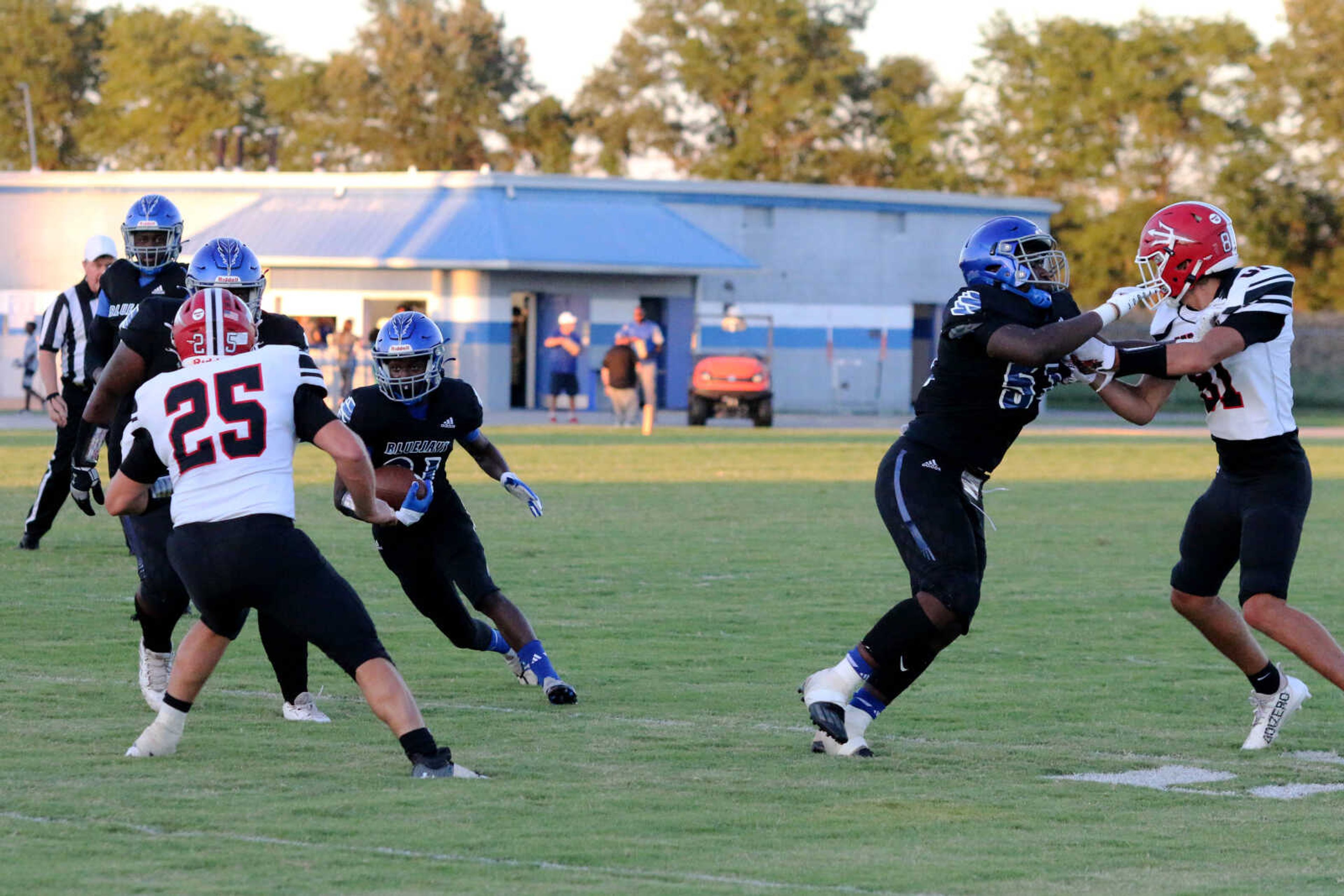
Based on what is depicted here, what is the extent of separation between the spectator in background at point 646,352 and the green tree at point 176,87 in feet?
162

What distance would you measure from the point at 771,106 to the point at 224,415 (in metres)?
66.8

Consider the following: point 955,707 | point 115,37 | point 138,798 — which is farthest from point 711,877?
point 115,37

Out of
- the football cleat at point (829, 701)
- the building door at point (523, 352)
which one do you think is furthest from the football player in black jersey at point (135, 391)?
the building door at point (523, 352)

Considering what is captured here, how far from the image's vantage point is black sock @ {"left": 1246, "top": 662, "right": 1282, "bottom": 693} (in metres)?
7.48

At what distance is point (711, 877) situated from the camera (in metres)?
5.30

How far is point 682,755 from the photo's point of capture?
7035 mm

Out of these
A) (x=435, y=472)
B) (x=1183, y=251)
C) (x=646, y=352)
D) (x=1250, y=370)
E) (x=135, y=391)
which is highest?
(x=1183, y=251)

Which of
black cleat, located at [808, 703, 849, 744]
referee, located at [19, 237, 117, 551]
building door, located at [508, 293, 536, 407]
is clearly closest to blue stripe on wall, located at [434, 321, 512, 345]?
building door, located at [508, 293, 536, 407]

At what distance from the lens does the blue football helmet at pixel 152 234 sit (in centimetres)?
891

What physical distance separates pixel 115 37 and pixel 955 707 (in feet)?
252

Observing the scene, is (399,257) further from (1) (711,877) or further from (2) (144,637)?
(1) (711,877)

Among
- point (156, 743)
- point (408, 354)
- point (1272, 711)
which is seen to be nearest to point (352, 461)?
point (156, 743)

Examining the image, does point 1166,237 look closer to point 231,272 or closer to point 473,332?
point 231,272

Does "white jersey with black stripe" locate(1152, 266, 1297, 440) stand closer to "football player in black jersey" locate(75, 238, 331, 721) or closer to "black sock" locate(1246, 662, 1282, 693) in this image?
"black sock" locate(1246, 662, 1282, 693)
